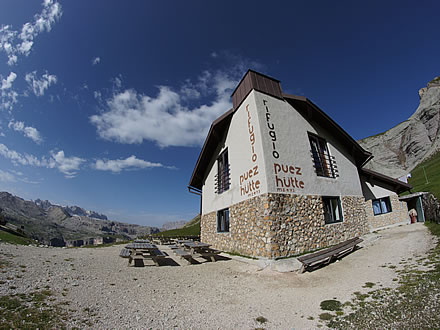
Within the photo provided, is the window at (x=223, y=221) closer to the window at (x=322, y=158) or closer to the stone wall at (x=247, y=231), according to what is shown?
the stone wall at (x=247, y=231)

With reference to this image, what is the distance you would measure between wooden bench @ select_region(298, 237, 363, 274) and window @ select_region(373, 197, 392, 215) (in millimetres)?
8398

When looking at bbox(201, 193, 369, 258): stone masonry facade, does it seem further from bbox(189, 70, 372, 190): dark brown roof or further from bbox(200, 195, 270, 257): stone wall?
bbox(189, 70, 372, 190): dark brown roof

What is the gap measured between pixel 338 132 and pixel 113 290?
571 inches

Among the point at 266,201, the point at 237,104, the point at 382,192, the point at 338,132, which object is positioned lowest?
the point at 266,201

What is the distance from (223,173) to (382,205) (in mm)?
13494

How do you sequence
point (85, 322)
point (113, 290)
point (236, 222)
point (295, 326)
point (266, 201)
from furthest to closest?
point (236, 222), point (266, 201), point (113, 290), point (295, 326), point (85, 322)

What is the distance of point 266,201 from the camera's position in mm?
8445

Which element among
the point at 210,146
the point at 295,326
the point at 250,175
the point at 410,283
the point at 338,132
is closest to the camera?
the point at 295,326

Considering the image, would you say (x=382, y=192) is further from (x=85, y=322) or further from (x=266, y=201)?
(x=85, y=322)

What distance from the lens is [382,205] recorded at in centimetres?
1586

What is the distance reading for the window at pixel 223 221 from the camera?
12.9m

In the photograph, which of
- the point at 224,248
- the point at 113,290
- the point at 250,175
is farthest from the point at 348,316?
the point at 224,248

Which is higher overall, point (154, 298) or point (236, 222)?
point (236, 222)

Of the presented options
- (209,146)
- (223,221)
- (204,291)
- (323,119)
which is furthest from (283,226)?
(209,146)
